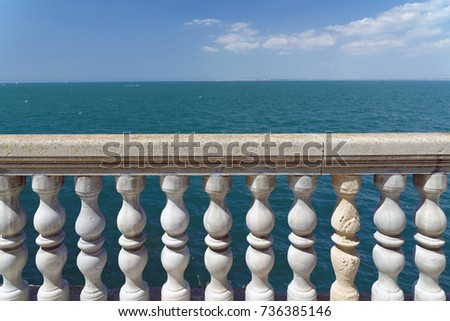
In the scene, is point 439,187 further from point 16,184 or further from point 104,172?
point 16,184

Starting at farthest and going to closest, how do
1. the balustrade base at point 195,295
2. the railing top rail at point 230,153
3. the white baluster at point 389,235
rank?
1. the balustrade base at point 195,295
2. the white baluster at point 389,235
3. the railing top rail at point 230,153

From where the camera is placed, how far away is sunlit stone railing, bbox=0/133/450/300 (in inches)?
96.7

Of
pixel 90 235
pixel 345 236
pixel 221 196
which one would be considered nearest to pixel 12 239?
pixel 90 235

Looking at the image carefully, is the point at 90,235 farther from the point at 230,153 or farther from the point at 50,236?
the point at 230,153

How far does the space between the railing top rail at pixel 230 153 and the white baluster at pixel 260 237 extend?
13 centimetres

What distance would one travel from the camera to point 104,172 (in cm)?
252

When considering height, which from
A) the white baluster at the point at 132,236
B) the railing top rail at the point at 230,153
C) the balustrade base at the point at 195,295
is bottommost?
the balustrade base at the point at 195,295

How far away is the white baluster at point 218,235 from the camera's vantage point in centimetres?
256

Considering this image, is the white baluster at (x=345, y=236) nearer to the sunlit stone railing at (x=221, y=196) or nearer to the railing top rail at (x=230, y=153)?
the sunlit stone railing at (x=221, y=196)

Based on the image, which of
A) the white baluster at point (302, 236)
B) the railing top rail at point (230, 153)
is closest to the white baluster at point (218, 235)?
the railing top rail at point (230, 153)

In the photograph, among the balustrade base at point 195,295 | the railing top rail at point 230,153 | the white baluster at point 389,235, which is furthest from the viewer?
the balustrade base at point 195,295

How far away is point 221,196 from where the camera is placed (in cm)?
259
